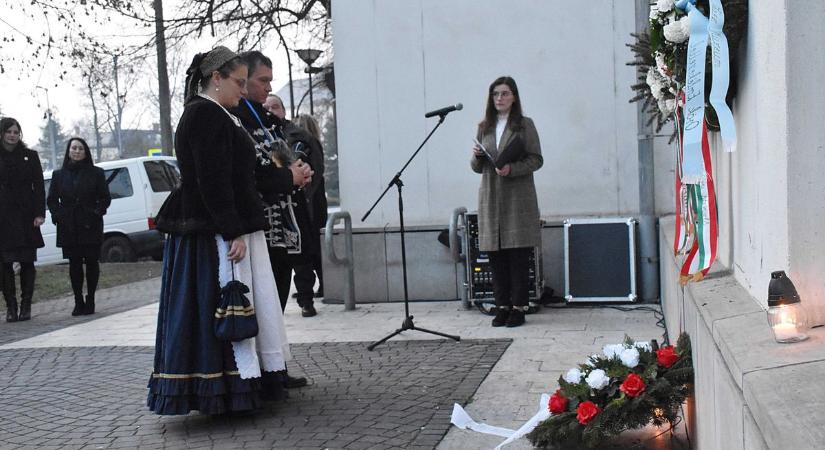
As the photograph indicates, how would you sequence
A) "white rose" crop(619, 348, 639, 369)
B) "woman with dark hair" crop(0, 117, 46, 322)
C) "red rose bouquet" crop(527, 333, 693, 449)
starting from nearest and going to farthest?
1. "red rose bouquet" crop(527, 333, 693, 449)
2. "white rose" crop(619, 348, 639, 369)
3. "woman with dark hair" crop(0, 117, 46, 322)

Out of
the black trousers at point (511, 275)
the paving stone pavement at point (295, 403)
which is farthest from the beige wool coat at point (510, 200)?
the paving stone pavement at point (295, 403)

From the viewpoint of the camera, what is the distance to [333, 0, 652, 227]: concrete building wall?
838cm

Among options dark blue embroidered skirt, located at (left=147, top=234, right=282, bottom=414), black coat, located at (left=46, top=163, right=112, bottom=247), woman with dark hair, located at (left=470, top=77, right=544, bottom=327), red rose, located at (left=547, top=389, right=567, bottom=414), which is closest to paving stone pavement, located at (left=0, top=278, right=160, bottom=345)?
black coat, located at (left=46, top=163, right=112, bottom=247)

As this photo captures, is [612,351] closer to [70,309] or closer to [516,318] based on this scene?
[516,318]

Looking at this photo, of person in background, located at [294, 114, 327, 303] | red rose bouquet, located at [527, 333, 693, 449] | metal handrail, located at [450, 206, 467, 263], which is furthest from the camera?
person in background, located at [294, 114, 327, 303]

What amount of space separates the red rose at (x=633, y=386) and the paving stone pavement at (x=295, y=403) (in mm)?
962

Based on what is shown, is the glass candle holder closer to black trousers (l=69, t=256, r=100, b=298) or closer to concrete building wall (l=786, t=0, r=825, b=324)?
concrete building wall (l=786, t=0, r=825, b=324)

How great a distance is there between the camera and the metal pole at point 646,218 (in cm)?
785

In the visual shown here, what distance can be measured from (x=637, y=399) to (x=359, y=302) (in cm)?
561

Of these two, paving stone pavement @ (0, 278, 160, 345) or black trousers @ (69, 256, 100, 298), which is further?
black trousers @ (69, 256, 100, 298)

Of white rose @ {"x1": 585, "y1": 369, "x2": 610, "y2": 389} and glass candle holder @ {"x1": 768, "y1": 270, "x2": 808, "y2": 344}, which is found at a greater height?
glass candle holder @ {"x1": 768, "y1": 270, "x2": 808, "y2": 344}

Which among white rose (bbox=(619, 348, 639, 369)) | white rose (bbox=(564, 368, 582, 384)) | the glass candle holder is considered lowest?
white rose (bbox=(564, 368, 582, 384))

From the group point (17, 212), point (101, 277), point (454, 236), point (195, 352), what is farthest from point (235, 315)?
point (101, 277)

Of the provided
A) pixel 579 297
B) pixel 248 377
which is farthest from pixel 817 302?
pixel 579 297
